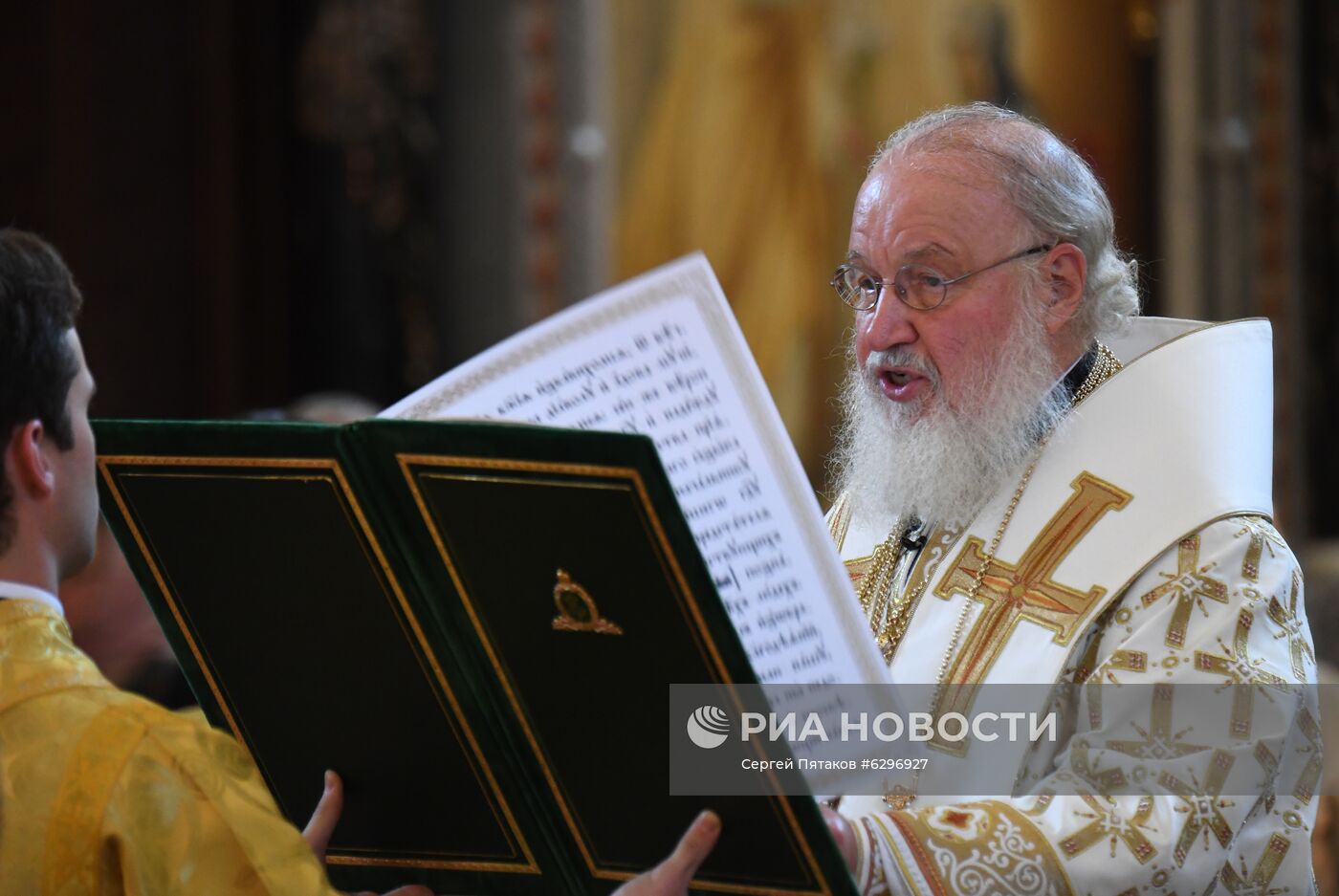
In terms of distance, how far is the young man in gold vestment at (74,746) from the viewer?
2123 millimetres

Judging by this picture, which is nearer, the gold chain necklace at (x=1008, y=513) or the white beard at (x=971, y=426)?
the gold chain necklace at (x=1008, y=513)

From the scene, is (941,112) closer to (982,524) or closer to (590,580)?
(982,524)

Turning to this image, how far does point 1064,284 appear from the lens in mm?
2928

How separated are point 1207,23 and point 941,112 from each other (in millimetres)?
4445

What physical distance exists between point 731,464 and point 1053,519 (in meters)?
0.83

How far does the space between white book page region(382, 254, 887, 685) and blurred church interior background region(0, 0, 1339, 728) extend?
5.03 metres

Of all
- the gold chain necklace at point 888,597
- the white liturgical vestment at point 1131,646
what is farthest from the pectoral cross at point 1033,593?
the gold chain necklace at point 888,597

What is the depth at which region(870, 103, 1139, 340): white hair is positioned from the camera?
286cm

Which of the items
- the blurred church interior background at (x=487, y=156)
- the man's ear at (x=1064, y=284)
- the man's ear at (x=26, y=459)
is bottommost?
the blurred church interior background at (x=487, y=156)

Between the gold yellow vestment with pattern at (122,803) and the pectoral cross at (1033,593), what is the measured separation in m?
1.06

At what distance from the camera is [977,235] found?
9.29 feet

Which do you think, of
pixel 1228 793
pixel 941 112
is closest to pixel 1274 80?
pixel 941 112

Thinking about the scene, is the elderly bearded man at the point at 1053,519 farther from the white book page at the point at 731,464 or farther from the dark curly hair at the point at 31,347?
the dark curly hair at the point at 31,347

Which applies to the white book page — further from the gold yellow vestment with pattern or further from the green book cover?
the gold yellow vestment with pattern
